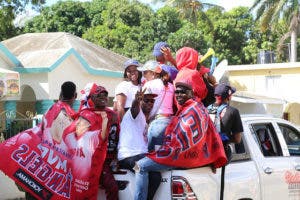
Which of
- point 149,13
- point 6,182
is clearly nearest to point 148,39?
point 149,13

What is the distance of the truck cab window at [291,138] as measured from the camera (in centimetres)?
644

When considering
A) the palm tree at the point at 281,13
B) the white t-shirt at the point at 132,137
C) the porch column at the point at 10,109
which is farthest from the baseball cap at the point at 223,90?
the palm tree at the point at 281,13

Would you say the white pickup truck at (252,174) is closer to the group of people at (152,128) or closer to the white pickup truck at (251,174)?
the white pickup truck at (251,174)

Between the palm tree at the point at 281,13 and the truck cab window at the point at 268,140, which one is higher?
the palm tree at the point at 281,13

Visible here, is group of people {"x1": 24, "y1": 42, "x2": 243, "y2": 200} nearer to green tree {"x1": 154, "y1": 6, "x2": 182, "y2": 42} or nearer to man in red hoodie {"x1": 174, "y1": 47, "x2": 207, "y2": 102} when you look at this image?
man in red hoodie {"x1": 174, "y1": 47, "x2": 207, "y2": 102}

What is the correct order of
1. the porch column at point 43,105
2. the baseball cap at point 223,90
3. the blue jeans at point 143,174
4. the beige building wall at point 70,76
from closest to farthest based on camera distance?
the blue jeans at point 143,174
the baseball cap at point 223,90
the porch column at point 43,105
the beige building wall at point 70,76

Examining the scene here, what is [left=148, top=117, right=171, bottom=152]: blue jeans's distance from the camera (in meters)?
5.20

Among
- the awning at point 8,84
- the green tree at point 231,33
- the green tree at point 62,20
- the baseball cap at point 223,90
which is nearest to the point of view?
the baseball cap at point 223,90

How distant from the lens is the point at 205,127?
4.98m

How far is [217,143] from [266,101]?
19273 mm

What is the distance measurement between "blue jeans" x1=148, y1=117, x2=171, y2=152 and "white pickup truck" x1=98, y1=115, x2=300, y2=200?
0.39m

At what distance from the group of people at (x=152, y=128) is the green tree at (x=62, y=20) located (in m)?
28.1

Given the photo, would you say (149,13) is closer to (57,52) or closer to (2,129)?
(57,52)

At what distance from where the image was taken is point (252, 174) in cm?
563
